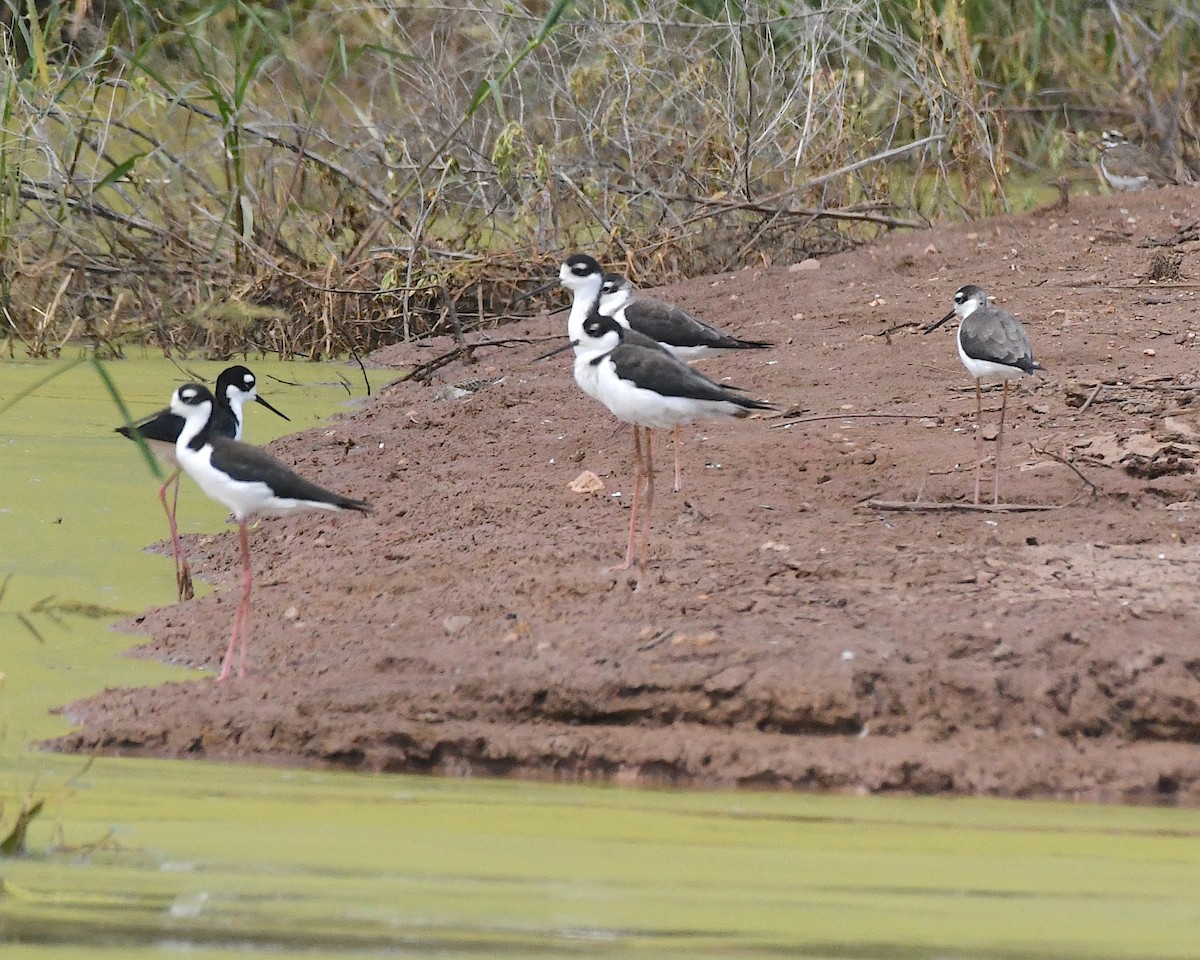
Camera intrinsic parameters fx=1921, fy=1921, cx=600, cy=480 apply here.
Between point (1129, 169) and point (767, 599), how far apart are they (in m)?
8.30

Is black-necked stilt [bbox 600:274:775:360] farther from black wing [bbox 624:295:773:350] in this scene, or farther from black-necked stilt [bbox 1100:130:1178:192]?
black-necked stilt [bbox 1100:130:1178:192]

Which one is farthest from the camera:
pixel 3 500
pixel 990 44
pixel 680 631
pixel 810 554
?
pixel 990 44

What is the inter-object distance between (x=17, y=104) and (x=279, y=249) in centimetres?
165

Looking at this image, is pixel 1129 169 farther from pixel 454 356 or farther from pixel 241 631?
pixel 241 631

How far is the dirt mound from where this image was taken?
459cm

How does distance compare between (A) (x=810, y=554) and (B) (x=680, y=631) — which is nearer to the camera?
(B) (x=680, y=631)

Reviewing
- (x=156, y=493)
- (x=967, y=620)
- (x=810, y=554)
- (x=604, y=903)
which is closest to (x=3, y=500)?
(x=156, y=493)

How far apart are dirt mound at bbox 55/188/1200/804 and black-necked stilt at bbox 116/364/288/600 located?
0.20m

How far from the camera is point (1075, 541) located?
5855mm

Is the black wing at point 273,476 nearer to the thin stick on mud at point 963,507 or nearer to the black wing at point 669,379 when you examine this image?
the black wing at point 669,379

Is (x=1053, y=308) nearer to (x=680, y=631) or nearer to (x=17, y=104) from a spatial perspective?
(x=680, y=631)

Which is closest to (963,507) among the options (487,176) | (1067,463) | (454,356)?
(1067,463)

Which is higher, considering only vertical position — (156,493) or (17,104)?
(17,104)

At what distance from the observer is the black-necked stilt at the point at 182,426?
616 centimetres
